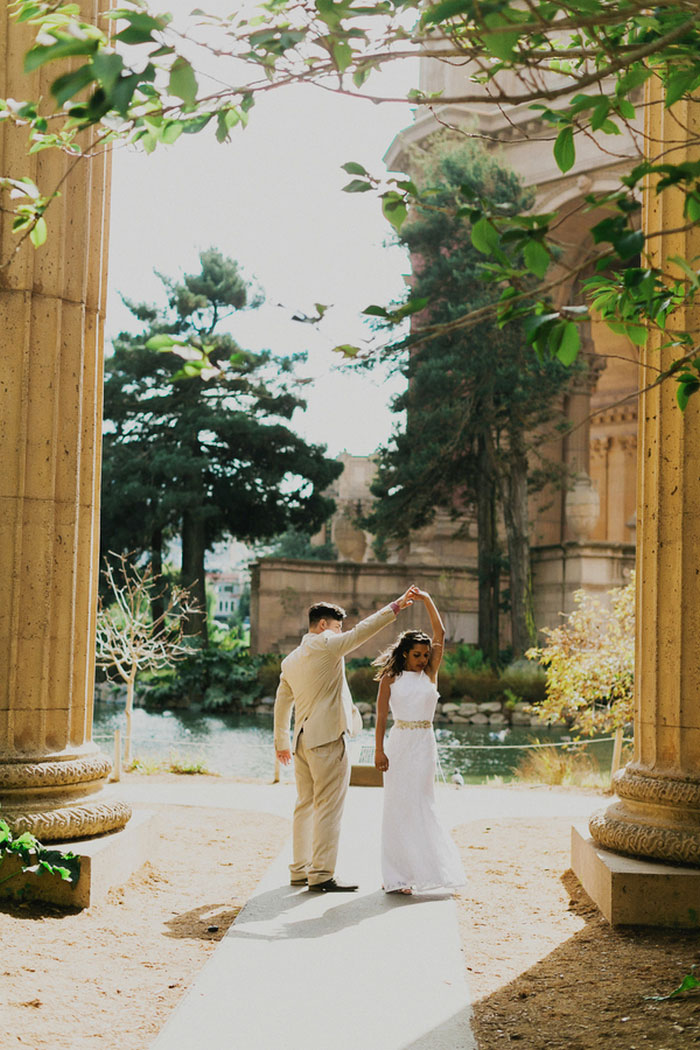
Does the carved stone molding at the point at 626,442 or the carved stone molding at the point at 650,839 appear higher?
the carved stone molding at the point at 626,442

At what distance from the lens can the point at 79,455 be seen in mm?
6891

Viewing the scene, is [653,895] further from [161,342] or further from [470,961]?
[161,342]

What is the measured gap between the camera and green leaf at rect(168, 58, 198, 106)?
269 cm

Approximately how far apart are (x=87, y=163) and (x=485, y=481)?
24746mm

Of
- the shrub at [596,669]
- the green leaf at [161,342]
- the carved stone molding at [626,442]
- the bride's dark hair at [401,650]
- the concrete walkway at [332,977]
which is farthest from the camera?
the carved stone molding at [626,442]

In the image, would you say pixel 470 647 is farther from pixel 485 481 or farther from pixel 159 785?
pixel 159 785

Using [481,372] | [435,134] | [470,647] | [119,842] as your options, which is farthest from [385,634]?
[119,842]

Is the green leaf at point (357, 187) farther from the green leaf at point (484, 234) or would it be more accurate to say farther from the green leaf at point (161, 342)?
the green leaf at point (161, 342)

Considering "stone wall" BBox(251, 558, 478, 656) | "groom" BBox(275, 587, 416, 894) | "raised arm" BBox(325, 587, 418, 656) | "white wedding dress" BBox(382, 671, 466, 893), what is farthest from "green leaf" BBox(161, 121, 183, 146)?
"stone wall" BBox(251, 558, 478, 656)

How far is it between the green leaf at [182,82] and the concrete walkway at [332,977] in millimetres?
3221

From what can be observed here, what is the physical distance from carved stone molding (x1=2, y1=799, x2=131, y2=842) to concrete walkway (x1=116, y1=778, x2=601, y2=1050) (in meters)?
1.04

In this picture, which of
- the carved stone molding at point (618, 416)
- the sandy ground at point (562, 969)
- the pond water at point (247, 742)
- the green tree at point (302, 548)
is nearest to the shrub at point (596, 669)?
the pond water at point (247, 742)

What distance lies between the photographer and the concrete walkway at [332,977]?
4199mm

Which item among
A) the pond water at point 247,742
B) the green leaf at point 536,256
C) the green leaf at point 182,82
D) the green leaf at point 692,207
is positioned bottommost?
the pond water at point 247,742
